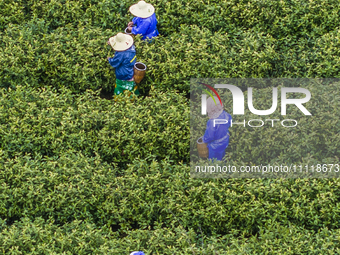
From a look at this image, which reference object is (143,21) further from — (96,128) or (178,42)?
(96,128)

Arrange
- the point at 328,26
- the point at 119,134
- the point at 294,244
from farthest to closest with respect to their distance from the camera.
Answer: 1. the point at 328,26
2. the point at 119,134
3. the point at 294,244

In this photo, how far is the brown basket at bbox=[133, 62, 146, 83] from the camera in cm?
971

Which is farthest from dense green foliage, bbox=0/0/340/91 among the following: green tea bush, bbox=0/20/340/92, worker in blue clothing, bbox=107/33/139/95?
worker in blue clothing, bbox=107/33/139/95

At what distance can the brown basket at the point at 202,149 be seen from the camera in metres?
8.53

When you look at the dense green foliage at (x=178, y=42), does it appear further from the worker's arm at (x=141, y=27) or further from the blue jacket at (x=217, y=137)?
the blue jacket at (x=217, y=137)

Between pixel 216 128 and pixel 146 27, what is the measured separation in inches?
126

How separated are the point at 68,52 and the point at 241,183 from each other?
448cm

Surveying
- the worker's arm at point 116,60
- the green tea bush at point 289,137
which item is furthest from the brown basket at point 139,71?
the green tea bush at point 289,137

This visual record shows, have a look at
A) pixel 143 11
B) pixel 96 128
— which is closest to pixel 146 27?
pixel 143 11

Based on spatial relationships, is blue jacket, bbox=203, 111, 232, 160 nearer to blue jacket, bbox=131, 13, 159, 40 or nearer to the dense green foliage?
the dense green foliage

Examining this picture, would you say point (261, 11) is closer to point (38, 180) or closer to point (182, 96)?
point (182, 96)

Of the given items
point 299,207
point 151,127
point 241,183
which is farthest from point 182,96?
point 299,207

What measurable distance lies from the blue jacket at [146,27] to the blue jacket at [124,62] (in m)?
0.89

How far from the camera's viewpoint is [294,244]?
7414 millimetres
